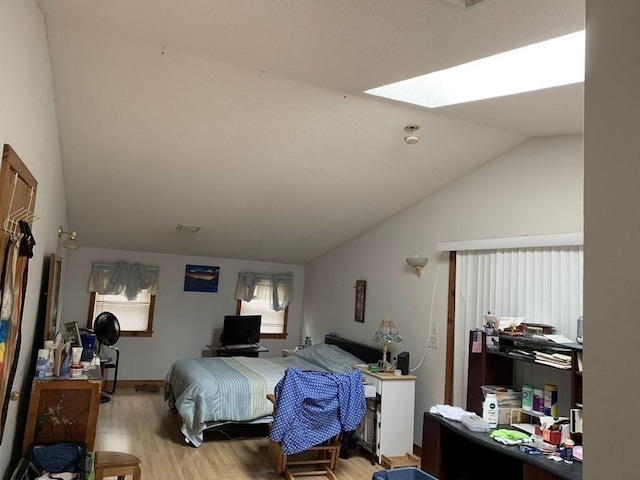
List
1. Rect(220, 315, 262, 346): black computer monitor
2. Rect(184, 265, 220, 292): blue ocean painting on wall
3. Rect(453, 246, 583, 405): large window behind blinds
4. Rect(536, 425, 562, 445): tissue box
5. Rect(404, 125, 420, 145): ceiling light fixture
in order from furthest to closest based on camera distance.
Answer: Rect(184, 265, 220, 292): blue ocean painting on wall, Rect(220, 315, 262, 346): black computer monitor, Rect(404, 125, 420, 145): ceiling light fixture, Rect(453, 246, 583, 405): large window behind blinds, Rect(536, 425, 562, 445): tissue box

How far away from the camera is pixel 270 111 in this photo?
330cm

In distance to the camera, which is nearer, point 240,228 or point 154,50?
point 154,50

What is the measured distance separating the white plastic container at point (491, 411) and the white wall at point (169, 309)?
4.81m

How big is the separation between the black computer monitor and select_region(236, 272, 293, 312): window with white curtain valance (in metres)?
0.41

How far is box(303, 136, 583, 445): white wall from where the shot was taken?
3.57 m

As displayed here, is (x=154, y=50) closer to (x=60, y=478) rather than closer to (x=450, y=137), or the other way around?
(x=450, y=137)

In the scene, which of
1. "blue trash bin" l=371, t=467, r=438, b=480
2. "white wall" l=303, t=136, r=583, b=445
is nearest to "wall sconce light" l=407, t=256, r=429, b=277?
"white wall" l=303, t=136, r=583, b=445

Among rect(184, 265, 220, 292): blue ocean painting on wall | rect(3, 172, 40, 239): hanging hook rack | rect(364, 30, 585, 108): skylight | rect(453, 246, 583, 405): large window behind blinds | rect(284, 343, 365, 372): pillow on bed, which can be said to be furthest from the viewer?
rect(184, 265, 220, 292): blue ocean painting on wall

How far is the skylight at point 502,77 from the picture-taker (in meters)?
2.56

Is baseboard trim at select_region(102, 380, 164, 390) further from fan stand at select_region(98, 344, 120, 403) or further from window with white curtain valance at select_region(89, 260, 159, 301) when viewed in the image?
window with white curtain valance at select_region(89, 260, 159, 301)

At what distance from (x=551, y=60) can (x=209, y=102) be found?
2209mm

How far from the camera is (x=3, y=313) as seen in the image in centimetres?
187

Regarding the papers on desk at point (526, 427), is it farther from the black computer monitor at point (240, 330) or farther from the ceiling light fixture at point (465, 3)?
the black computer monitor at point (240, 330)

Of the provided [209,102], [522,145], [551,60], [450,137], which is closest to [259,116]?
[209,102]
